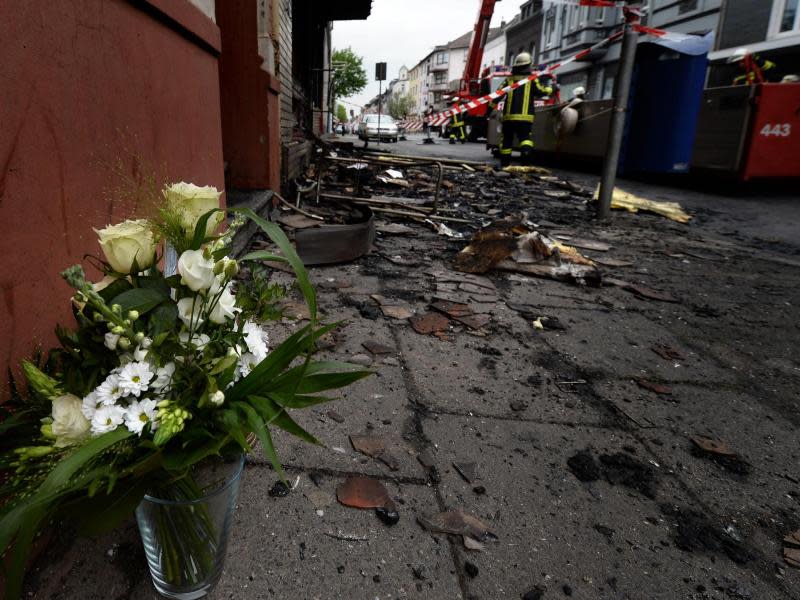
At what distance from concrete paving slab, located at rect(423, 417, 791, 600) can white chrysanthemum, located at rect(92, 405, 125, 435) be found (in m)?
0.92

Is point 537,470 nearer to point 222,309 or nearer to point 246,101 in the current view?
point 222,309

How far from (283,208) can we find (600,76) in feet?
74.8

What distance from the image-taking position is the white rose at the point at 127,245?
829mm

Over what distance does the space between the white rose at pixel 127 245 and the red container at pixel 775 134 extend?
10.2 meters

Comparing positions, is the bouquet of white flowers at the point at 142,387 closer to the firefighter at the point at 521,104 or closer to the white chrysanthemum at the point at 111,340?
the white chrysanthemum at the point at 111,340

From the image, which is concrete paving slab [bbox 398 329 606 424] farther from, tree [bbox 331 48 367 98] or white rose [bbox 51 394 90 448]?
tree [bbox 331 48 367 98]

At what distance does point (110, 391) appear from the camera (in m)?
0.79

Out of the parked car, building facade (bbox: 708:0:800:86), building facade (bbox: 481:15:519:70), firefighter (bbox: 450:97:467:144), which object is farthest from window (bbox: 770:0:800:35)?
building facade (bbox: 481:15:519:70)

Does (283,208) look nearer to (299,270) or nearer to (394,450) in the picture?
(394,450)

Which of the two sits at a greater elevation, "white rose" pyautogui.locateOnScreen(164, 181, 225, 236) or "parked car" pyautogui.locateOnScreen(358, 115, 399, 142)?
"parked car" pyautogui.locateOnScreen(358, 115, 399, 142)

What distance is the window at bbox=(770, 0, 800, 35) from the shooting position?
1415 cm

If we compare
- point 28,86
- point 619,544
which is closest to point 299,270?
point 28,86

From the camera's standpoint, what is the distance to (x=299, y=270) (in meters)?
0.91

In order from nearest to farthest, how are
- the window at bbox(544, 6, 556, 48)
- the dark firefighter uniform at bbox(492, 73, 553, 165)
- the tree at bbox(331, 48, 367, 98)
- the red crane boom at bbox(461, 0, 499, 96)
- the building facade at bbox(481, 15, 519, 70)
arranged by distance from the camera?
the dark firefighter uniform at bbox(492, 73, 553, 165), the red crane boom at bbox(461, 0, 499, 96), the window at bbox(544, 6, 556, 48), the building facade at bbox(481, 15, 519, 70), the tree at bbox(331, 48, 367, 98)
